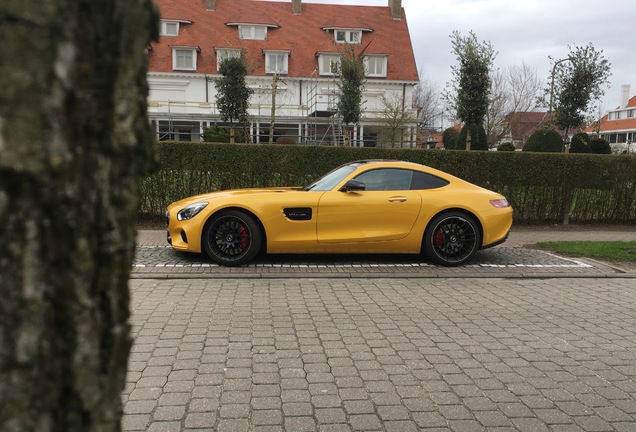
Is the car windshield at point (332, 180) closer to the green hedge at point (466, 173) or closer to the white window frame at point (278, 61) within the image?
the green hedge at point (466, 173)

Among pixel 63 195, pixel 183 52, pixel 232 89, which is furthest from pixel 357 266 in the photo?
pixel 183 52

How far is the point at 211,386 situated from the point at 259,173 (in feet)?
26.2

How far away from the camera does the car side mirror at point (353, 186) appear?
23.7ft

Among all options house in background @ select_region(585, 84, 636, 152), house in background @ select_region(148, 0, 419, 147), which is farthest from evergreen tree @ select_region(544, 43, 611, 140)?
house in background @ select_region(585, 84, 636, 152)

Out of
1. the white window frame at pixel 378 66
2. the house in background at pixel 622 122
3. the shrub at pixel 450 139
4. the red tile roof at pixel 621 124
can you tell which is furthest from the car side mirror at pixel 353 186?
the red tile roof at pixel 621 124

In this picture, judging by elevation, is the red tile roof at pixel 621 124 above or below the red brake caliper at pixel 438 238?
above

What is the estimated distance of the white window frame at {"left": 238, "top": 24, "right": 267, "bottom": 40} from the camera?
39.8 meters

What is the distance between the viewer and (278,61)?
38.9 meters

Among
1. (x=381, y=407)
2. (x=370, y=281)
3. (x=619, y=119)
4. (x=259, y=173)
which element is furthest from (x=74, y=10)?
(x=619, y=119)

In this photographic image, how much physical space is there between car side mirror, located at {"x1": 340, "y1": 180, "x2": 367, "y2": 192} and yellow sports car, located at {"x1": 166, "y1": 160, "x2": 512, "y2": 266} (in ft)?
0.05

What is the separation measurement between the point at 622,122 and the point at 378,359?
9509 cm

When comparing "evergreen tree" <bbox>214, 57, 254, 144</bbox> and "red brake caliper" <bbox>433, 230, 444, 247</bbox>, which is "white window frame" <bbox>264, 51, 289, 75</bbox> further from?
"red brake caliper" <bbox>433, 230, 444, 247</bbox>

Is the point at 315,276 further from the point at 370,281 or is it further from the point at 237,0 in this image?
the point at 237,0

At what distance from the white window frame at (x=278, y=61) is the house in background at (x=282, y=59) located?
8 centimetres
